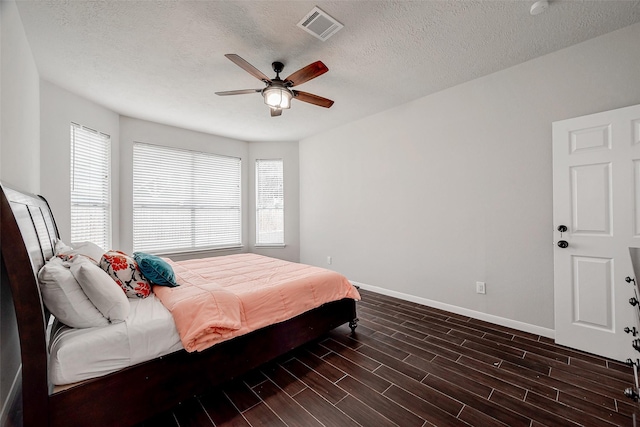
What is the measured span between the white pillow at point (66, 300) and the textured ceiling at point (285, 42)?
1928 mm

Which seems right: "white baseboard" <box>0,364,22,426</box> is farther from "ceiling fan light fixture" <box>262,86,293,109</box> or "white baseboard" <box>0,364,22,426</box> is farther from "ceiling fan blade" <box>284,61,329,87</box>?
"ceiling fan blade" <box>284,61,329,87</box>

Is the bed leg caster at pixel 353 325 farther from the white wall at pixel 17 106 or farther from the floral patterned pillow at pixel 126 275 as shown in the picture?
the white wall at pixel 17 106

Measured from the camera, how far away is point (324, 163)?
4914 millimetres

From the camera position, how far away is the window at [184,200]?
4.16 meters

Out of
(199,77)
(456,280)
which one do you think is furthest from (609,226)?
(199,77)

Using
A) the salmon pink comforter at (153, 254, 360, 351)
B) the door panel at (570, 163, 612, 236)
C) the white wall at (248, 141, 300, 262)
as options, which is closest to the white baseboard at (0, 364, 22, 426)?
the salmon pink comforter at (153, 254, 360, 351)

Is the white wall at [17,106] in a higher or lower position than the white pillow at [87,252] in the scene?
higher

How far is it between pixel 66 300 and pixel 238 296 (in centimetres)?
97

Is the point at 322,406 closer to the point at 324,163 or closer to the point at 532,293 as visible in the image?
the point at 532,293

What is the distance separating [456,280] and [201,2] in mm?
3733

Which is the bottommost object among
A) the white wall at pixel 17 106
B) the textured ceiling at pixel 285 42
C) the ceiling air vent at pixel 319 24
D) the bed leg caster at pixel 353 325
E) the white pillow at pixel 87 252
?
the bed leg caster at pixel 353 325

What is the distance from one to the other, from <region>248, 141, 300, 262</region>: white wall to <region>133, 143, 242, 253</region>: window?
27 cm

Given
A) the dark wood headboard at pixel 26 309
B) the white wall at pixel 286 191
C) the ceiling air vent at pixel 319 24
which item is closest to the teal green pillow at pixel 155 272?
the dark wood headboard at pixel 26 309

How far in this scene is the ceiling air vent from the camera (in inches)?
77.3
